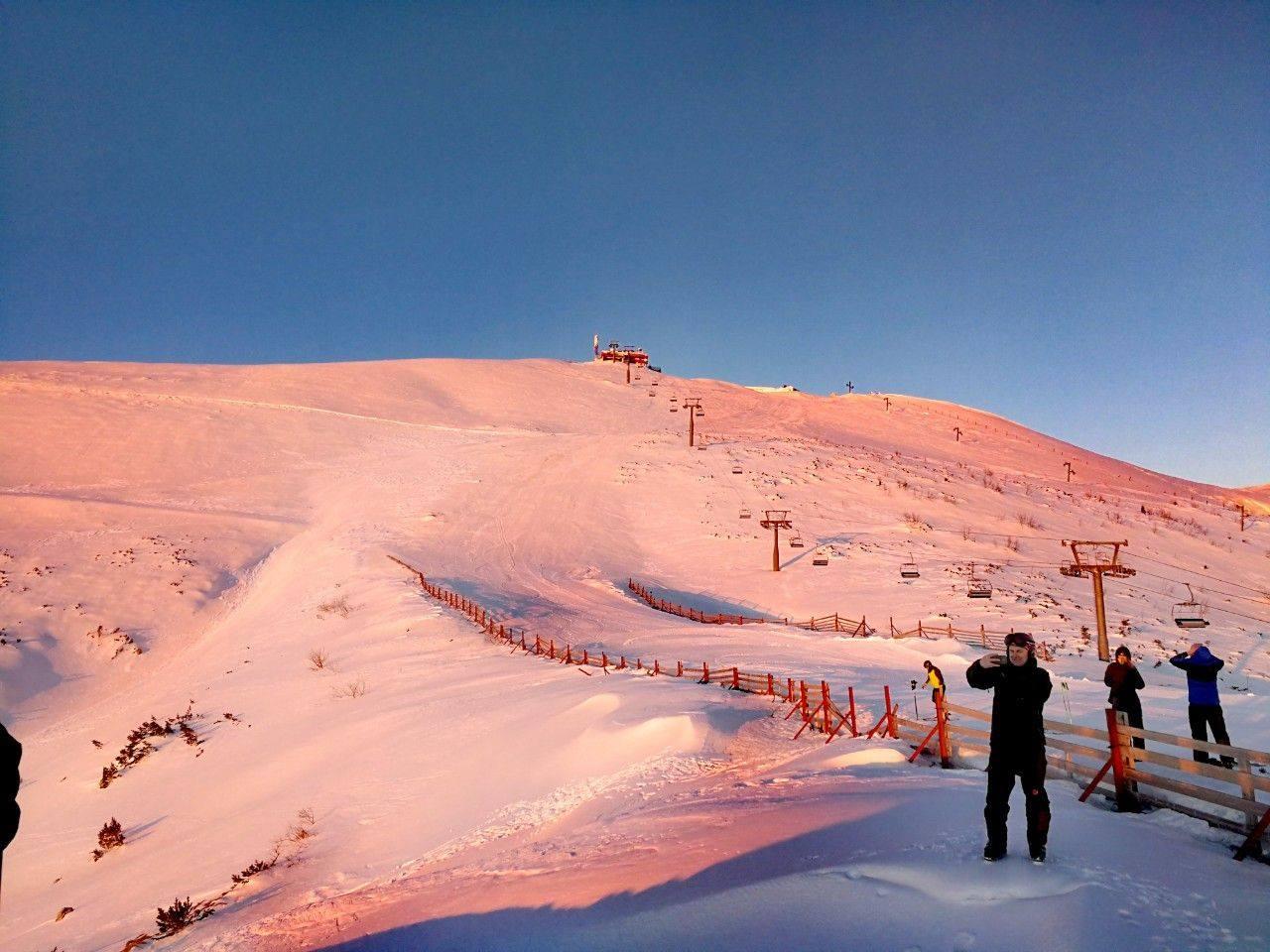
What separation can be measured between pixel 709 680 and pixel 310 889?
11730mm

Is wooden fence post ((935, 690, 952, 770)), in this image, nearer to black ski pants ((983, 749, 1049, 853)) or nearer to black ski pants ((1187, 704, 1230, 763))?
black ski pants ((1187, 704, 1230, 763))

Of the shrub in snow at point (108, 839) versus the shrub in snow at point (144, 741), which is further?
the shrub in snow at point (144, 741)

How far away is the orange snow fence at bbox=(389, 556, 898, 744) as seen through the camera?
1314 cm

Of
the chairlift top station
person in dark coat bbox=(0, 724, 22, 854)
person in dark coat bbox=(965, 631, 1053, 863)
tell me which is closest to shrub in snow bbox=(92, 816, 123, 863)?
person in dark coat bbox=(0, 724, 22, 854)

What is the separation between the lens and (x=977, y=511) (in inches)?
2253

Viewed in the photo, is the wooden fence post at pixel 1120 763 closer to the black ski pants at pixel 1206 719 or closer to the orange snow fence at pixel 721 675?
the black ski pants at pixel 1206 719

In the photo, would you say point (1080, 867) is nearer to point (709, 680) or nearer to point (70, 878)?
point (709, 680)

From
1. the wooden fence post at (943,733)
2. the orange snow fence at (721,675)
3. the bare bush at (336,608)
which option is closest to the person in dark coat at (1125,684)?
the wooden fence post at (943,733)

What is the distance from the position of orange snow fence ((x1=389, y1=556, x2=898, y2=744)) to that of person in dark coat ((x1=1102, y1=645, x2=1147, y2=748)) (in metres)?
3.22

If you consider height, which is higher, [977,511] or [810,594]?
[977,511]

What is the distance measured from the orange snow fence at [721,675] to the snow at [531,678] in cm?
80

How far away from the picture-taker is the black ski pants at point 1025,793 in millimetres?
5566

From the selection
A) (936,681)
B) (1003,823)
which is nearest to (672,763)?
(936,681)

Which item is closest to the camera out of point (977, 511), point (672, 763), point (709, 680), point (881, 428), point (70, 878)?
point (672, 763)
